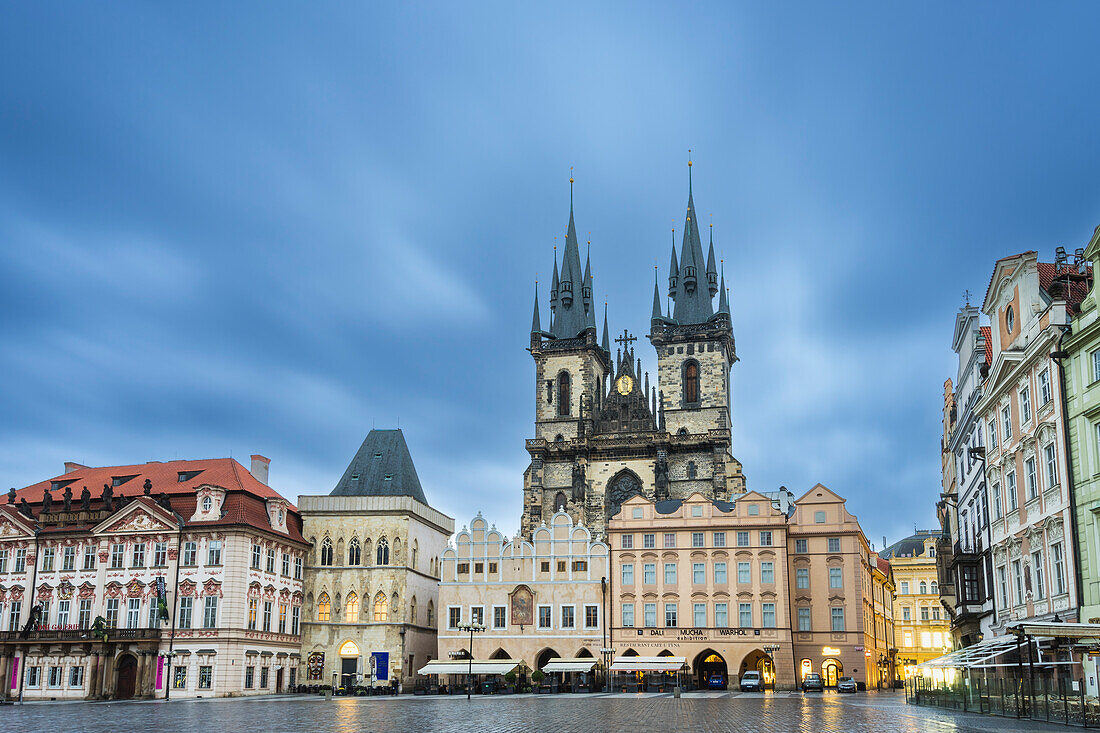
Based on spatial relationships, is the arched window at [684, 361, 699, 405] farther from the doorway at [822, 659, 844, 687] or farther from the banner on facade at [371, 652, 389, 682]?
the banner on facade at [371, 652, 389, 682]

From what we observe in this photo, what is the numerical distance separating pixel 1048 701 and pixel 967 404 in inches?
833

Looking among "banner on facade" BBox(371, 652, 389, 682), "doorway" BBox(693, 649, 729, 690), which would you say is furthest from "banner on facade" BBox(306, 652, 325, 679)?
"doorway" BBox(693, 649, 729, 690)

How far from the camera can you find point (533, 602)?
71188mm

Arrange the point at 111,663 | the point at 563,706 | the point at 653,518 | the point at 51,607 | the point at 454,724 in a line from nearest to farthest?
the point at 454,724 → the point at 563,706 → the point at 111,663 → the point at 51,607 → the point at 653,518

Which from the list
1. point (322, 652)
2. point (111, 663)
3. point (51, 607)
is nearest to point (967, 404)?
point (322, 652)

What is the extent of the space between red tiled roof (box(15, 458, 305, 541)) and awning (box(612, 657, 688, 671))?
2344 centimetres

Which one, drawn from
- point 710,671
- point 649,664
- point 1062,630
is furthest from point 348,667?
point 1062,630

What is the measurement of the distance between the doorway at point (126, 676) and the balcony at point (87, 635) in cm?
163

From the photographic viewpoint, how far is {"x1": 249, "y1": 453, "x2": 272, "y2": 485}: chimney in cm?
7800

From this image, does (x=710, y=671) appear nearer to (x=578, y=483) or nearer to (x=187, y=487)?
(x=578, y=483)

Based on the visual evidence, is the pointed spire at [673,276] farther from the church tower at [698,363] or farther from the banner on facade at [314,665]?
the banner on facade at [314,665]

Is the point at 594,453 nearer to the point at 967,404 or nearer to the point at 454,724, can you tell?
the point at 967,404

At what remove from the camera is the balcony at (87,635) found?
63.2m

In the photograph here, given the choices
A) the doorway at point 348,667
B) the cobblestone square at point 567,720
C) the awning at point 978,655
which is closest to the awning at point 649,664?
the doorway at point 348,667
